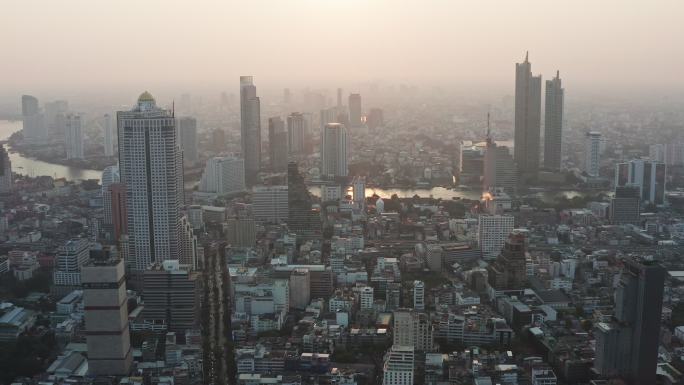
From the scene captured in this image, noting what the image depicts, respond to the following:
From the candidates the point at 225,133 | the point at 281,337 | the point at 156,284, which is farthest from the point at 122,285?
the point at 225,133

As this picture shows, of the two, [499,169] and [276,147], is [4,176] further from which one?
[499,169]

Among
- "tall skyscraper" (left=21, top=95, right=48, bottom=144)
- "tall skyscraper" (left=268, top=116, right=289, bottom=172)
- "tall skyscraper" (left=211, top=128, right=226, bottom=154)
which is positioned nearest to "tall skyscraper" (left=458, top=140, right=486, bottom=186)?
"tall skyscraper" (left=268, top=116, right=289, bottom=172)

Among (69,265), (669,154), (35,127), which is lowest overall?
(69,265)

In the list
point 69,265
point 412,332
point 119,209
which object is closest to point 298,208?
point 119,209

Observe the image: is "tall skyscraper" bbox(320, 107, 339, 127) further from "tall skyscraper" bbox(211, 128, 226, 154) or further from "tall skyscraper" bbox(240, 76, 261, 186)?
"tall skyscraper" bbox(240, 76, 261, 186)

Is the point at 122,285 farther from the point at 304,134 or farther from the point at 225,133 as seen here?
the point at 225,133

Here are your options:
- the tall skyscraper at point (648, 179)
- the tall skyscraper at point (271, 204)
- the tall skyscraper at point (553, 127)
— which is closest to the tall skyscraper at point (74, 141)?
the tall skyscraper at point (271, 204)
